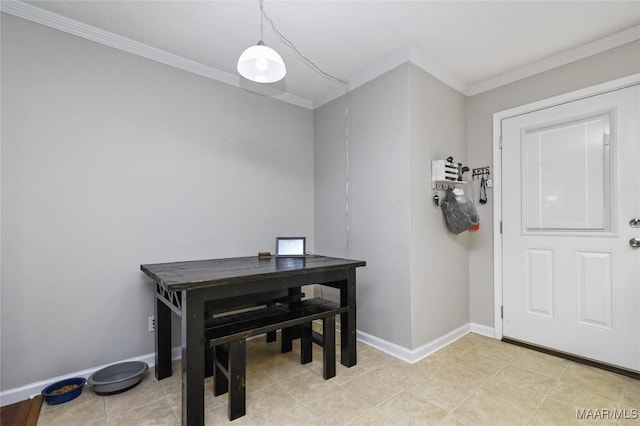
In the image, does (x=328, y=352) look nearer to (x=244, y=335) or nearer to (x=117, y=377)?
(x=244, y=335)

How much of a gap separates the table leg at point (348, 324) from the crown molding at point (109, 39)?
6.98ft

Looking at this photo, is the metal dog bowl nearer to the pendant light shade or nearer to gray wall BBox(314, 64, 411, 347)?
gray wall BBox(314, 64, 411, 347)

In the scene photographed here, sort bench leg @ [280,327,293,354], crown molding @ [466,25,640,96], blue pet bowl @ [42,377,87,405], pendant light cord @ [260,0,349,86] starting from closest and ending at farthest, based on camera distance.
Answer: blue pet bowl @ [42,377,87,405] → pendant light cord @ [260,0,349,86] → crown molding @ [466,25,640,96] → bench leg @ [280,327,293,354]

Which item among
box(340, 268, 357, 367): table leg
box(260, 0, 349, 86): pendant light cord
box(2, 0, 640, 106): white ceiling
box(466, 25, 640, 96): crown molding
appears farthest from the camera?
box(340, 268, 357, 367): table leg

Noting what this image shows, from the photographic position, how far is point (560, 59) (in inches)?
97.0

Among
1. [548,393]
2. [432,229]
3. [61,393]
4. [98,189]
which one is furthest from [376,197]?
[61,393]

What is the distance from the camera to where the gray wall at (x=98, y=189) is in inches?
74.4

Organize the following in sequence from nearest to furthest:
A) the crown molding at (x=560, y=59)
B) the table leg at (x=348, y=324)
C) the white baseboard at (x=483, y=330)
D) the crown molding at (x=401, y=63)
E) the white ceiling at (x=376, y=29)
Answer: the white ceiling at (x=376, y=29)
the crown molding at (x=560, y=59)
the table leg at (x=348, y=324)
the crown molding at (x=401, y=63)
the white baseboard at (x=483, y=330)

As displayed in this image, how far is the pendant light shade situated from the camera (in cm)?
159

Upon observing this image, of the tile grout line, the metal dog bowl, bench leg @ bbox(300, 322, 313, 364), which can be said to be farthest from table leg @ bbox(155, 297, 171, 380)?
the tile grout line

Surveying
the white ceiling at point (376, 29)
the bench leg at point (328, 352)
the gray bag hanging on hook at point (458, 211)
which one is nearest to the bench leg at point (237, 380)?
the bench leg at point (328, 352)

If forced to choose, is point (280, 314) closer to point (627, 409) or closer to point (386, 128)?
point (386, 128)

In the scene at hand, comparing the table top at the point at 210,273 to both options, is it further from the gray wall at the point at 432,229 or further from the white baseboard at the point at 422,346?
the white baseboard at the point at 422,346

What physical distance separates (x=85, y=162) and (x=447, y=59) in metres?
3.01
